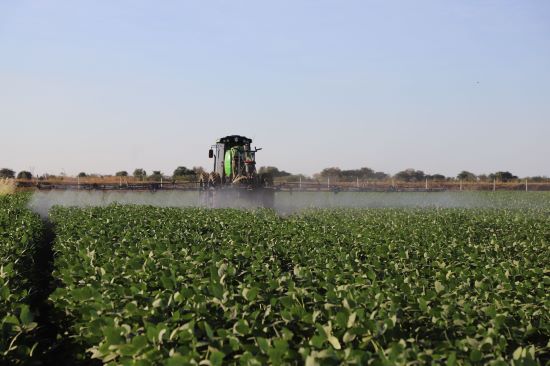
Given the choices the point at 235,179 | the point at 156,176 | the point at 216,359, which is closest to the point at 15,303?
the point at 216,359

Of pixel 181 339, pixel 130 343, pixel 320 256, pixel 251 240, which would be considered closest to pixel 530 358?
pixel 181 339

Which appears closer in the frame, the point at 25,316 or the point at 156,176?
the point at 25,316

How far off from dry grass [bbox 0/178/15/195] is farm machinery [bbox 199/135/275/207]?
1552cm

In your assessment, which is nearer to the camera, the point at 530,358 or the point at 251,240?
the point at 530,358

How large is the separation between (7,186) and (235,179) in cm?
1904

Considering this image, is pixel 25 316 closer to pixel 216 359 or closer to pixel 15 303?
pixel 15 303

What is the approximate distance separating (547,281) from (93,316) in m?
4.63

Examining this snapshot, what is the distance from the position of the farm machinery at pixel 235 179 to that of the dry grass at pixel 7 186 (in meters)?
15.5

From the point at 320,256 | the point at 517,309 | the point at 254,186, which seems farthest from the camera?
the point at 254,186

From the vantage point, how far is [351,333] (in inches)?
143

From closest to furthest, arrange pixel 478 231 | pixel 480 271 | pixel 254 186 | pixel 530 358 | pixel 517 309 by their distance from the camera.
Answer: pixel 530 358 → pixel 517 309 → pixel 480 271 → pixel 478 231 → pixel 254 186

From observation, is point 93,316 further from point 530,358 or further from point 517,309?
point 517,309

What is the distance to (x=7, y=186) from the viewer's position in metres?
38.5

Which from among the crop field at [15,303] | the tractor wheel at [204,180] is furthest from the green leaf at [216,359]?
the tractor wheel at [204,180]
